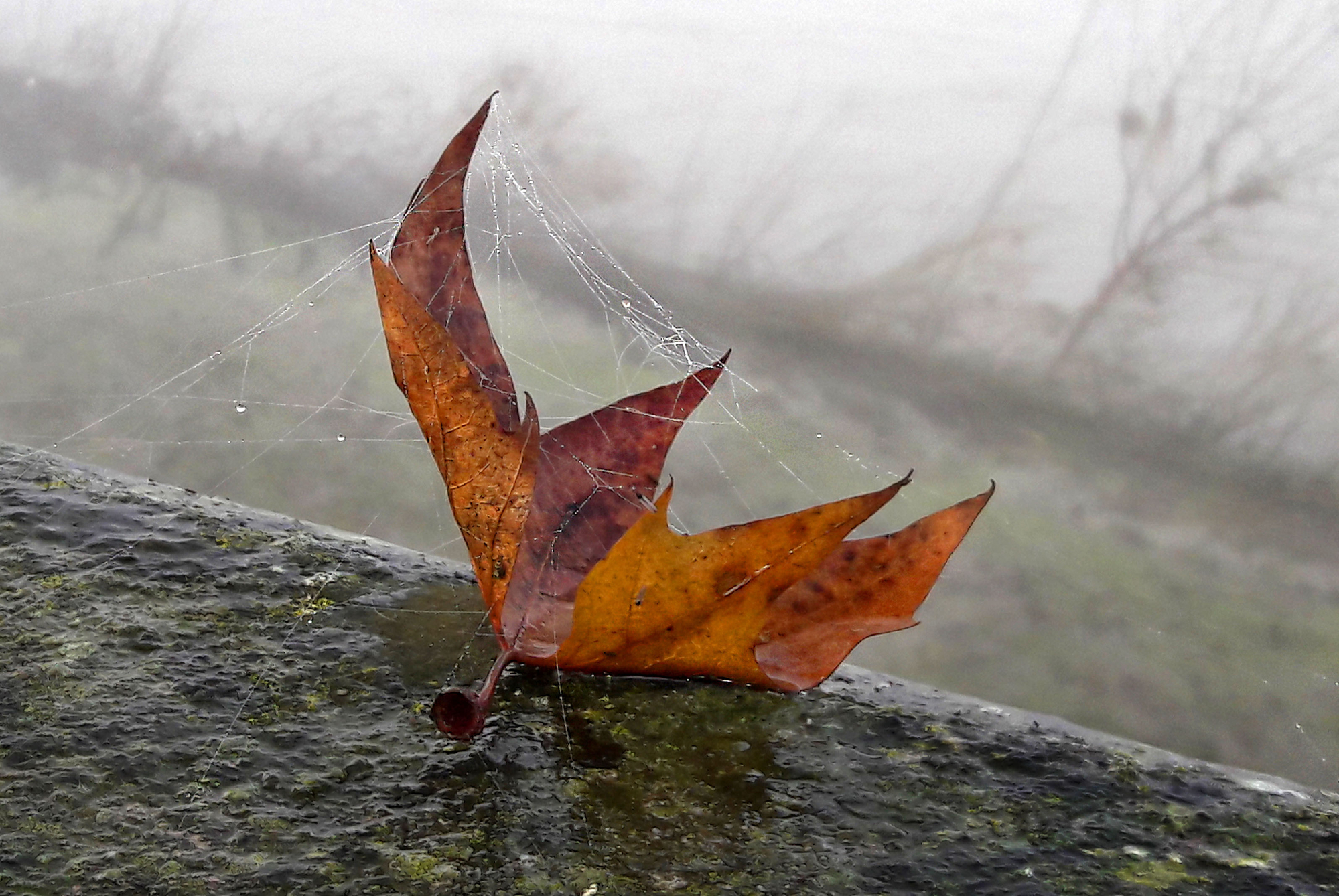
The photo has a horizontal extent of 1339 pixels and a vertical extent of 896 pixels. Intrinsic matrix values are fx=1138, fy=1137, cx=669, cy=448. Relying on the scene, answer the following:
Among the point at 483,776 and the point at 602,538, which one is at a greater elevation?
the point at 602,538

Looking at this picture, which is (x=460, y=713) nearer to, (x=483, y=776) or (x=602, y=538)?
(x=483, y=776)

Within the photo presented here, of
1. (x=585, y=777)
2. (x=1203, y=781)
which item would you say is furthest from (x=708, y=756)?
(x=1203, y=781)

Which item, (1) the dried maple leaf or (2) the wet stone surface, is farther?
(1) the dried maple leaf

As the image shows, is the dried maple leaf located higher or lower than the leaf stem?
higher

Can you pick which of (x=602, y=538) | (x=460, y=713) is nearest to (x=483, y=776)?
(x=460, y=713)

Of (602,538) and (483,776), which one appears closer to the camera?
(483,776)

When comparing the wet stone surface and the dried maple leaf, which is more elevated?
the dried maple leaf

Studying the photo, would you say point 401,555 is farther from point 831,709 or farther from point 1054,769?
point 1054,769
